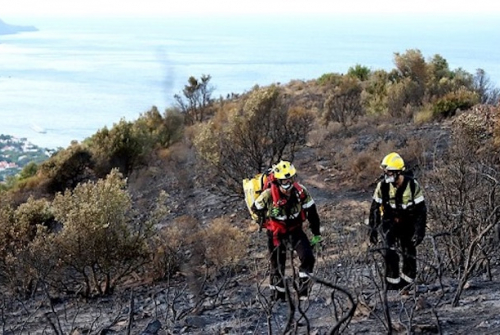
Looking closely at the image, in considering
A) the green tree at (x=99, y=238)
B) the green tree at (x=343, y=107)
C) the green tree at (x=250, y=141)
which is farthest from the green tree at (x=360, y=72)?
the green tree at (x=99, y=238)

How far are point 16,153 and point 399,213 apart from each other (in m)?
29.4

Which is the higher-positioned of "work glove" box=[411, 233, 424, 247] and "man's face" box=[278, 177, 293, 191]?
"man's face" box=[278, 177, 293, 191]

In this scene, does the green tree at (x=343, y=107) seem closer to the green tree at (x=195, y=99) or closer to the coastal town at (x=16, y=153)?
the green tree at (x=195, y=99)

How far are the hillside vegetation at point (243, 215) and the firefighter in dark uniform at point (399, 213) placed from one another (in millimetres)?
294

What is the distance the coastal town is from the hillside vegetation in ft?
21.1

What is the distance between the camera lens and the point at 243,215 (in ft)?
45.2

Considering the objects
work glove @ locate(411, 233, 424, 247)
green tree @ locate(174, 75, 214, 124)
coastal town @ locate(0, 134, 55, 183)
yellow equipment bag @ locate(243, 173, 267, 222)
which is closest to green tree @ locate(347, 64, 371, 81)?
green tree @ locate(174, 75, 214, 124)

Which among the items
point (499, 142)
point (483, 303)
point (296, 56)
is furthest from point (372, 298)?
point (296, 56)

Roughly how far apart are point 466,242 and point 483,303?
1.41 m

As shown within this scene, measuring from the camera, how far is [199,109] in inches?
1156

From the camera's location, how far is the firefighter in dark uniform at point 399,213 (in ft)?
23.2

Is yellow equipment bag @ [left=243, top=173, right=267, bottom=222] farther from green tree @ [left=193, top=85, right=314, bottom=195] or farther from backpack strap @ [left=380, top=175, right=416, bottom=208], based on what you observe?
green tree @ [left=193, top=85, right=314, bottom=195]

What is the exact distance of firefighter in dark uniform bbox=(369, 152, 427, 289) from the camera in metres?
7.08

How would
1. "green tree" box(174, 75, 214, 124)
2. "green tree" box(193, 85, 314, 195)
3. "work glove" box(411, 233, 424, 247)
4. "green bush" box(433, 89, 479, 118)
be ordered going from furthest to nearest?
"green tree" box(174, 75, 214, 124), "green bush" box(433, 89, 479, 118), "green tree" box(193, 85, 314, 195), "work glove" box(411, 233, 424, 247)
